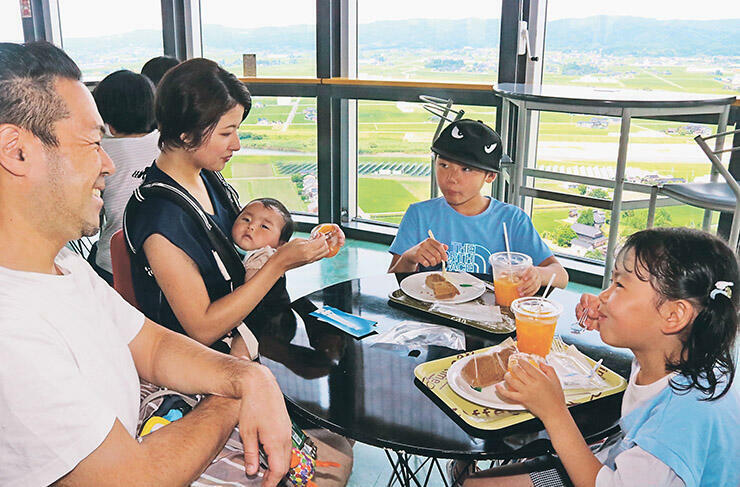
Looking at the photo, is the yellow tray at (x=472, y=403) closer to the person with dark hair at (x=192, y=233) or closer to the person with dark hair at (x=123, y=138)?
the person with dark hair at (x=192, y=233)

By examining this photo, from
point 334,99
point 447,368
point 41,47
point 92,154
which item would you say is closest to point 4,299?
point 92,154

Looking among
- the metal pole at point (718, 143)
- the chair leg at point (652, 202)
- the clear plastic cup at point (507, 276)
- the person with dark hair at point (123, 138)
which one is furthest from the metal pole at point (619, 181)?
the person with dark hair at point (123, 138)

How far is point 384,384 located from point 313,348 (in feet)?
0.80

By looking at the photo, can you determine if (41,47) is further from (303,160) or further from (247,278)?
(303,160)

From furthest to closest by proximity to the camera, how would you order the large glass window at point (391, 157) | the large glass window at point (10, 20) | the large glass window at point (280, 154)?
the large glass window at point (10, 20) → the large glass window at point (280, 154) → the large glass window at point (391, 157)

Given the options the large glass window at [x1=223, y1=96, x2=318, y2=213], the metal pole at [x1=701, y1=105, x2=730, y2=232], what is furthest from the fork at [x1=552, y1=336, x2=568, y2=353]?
the large glass window at [x1=223, y1=96, x2=318, y2=213]

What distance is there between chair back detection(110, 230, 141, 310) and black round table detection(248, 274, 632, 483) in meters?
0.43

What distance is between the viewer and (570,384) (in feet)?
4.51

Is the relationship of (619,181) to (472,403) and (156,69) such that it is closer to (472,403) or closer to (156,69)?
(472,403)

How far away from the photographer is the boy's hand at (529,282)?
1.79 meters

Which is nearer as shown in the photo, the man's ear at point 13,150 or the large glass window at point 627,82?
the man's ear at point 13,150

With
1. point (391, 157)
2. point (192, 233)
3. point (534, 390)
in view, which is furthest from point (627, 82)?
point (534, 390)

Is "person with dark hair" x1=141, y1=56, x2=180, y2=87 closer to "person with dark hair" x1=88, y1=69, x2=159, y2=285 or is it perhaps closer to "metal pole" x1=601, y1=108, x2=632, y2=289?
"person with dark hair" x1=88, y1=69, x2=159, y2=285

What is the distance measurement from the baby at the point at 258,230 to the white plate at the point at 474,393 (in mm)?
984
